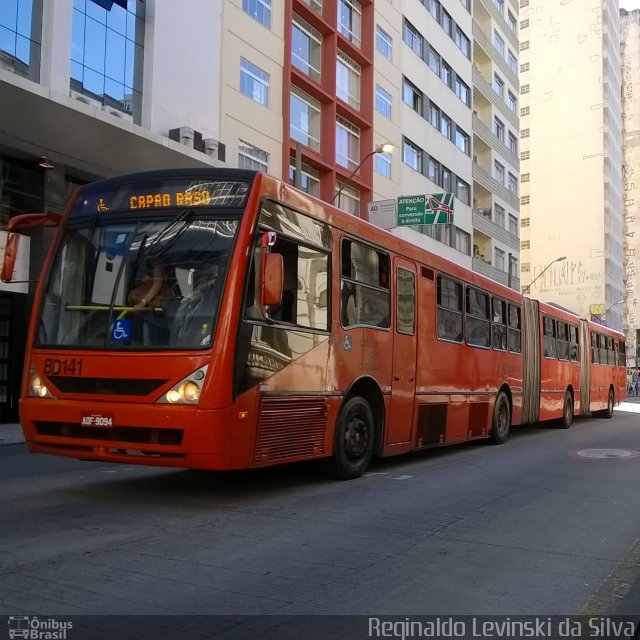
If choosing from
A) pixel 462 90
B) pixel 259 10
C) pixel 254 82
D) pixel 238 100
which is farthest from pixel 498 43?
pixel 238 100

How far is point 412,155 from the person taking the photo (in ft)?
120

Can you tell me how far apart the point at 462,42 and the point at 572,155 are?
41.9 metres

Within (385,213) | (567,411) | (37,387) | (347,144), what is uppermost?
(347,144)

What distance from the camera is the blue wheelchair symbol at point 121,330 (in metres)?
6.64

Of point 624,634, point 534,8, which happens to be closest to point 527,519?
point 624,634

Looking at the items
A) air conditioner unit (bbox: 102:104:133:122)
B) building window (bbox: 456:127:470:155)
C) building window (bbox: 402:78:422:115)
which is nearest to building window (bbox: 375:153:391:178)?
building window (bbox: 402:78:422:115)

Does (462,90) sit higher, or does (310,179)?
(462,90)

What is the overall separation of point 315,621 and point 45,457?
8.66 meters

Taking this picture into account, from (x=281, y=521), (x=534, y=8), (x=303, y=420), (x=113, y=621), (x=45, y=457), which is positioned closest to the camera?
(x=113, y=621)

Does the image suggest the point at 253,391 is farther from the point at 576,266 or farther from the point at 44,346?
the point at 576,266

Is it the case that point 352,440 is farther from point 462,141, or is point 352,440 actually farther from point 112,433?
point 462,141

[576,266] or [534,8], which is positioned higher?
[534,8]

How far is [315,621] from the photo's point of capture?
13.2 ft

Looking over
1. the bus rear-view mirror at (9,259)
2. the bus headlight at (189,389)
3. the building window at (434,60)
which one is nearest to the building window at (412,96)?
the building window at (434,60)
